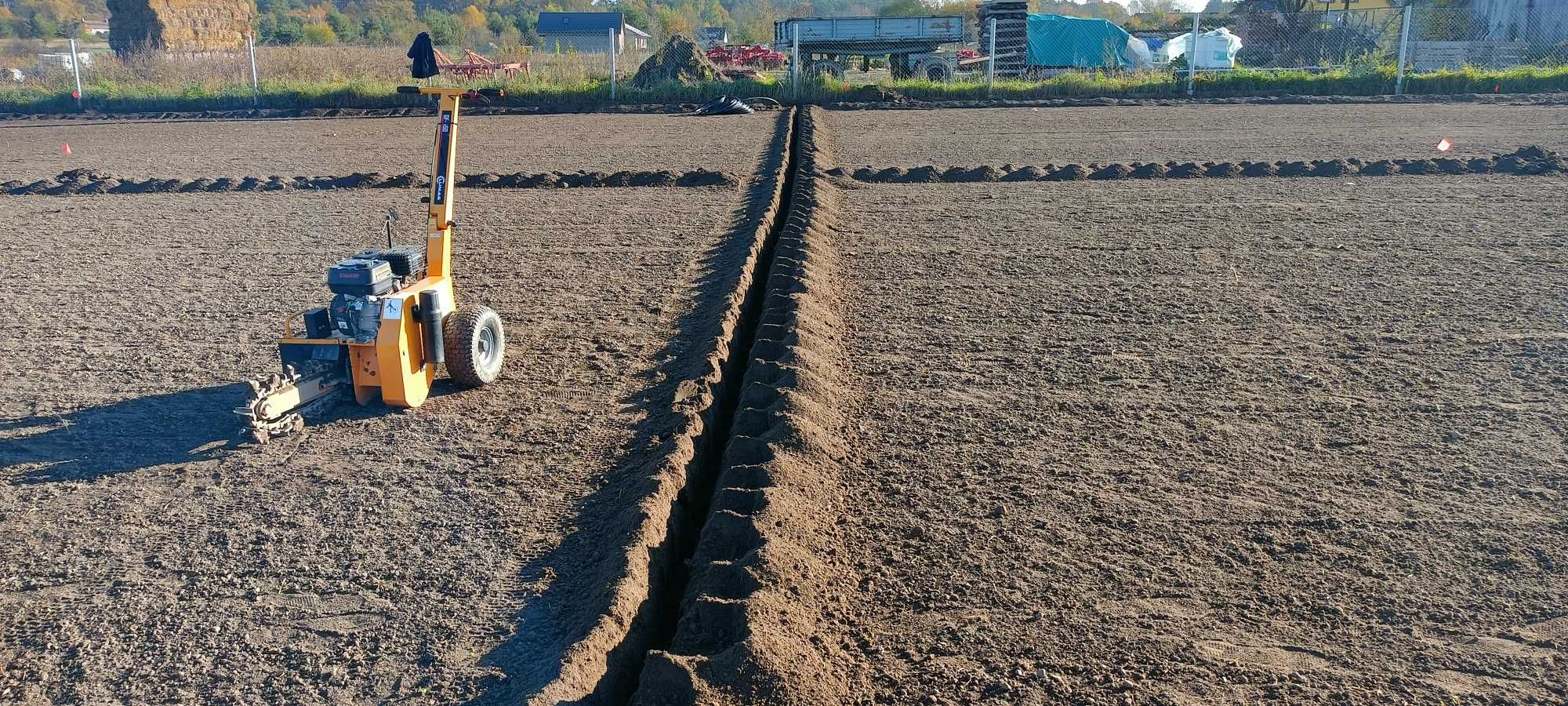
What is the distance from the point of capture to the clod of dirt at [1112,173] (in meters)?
14.9

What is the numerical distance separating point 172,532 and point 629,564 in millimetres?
2294

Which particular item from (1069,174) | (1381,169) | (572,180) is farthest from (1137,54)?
(572,180)

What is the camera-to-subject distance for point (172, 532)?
525 centimetres

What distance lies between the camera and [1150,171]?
14984 millimetres

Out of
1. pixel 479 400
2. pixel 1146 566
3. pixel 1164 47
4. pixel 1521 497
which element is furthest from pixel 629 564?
pixel 1164 47

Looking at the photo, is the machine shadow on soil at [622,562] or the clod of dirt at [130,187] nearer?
the machine shadow on soil at [622,562]

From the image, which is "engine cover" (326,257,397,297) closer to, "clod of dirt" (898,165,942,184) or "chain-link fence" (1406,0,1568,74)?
"clod of dirt" (898,165,942,184)

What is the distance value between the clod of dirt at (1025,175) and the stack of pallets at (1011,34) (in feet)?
68.9

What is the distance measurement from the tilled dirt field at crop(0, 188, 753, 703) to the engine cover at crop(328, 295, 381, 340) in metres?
0.50

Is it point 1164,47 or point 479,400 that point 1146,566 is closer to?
point 479,400

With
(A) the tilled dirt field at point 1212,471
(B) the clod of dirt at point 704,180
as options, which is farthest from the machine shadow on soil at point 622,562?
(B) the clod of dirt at point 704,180

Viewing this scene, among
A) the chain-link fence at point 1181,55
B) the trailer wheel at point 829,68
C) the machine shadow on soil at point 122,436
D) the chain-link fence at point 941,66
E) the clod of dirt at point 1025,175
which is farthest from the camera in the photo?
the trailer wheel at point 829,68

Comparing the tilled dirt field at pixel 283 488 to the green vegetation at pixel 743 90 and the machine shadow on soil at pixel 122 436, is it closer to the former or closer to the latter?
the machine shadow on soil at pixel 122 436

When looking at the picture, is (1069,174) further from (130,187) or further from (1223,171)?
(130,187)
